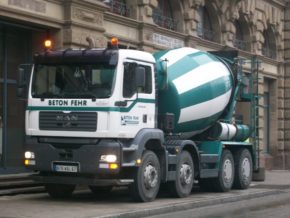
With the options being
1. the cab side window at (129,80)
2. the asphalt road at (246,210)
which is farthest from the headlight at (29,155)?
Answer: the asphalt road at (246,210)

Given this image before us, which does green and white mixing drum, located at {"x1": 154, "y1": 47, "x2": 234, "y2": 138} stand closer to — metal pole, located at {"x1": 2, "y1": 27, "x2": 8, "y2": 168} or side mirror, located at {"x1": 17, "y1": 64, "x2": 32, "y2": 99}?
side mirror, located at {"x1": 17, "y1": 64, "x2": 32, "y2": 99}

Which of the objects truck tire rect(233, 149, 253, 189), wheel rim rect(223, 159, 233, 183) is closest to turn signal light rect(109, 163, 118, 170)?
wheel rim rect(223, 159, 233, 183)

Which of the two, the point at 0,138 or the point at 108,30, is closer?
the point at 0,138

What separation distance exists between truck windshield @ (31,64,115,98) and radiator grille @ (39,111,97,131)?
1.27 ft

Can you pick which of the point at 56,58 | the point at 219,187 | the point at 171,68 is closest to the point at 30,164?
the point at 56,58

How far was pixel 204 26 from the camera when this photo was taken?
28.5 meters

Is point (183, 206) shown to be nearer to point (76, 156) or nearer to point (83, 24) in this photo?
point (76, 156)

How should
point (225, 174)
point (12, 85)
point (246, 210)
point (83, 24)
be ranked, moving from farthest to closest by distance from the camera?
1. point (83, 24)
2. point (12, 85)
3. point (225, 174)
4. point (246, 210)

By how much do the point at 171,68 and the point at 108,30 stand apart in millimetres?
5617

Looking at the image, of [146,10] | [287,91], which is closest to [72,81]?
[146,10]

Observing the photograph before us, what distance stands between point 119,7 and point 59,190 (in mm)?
9118

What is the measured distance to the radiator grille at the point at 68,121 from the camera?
1381 cm

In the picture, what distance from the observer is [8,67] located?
18.8 meters

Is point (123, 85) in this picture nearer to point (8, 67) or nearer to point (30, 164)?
point (30, 164)
